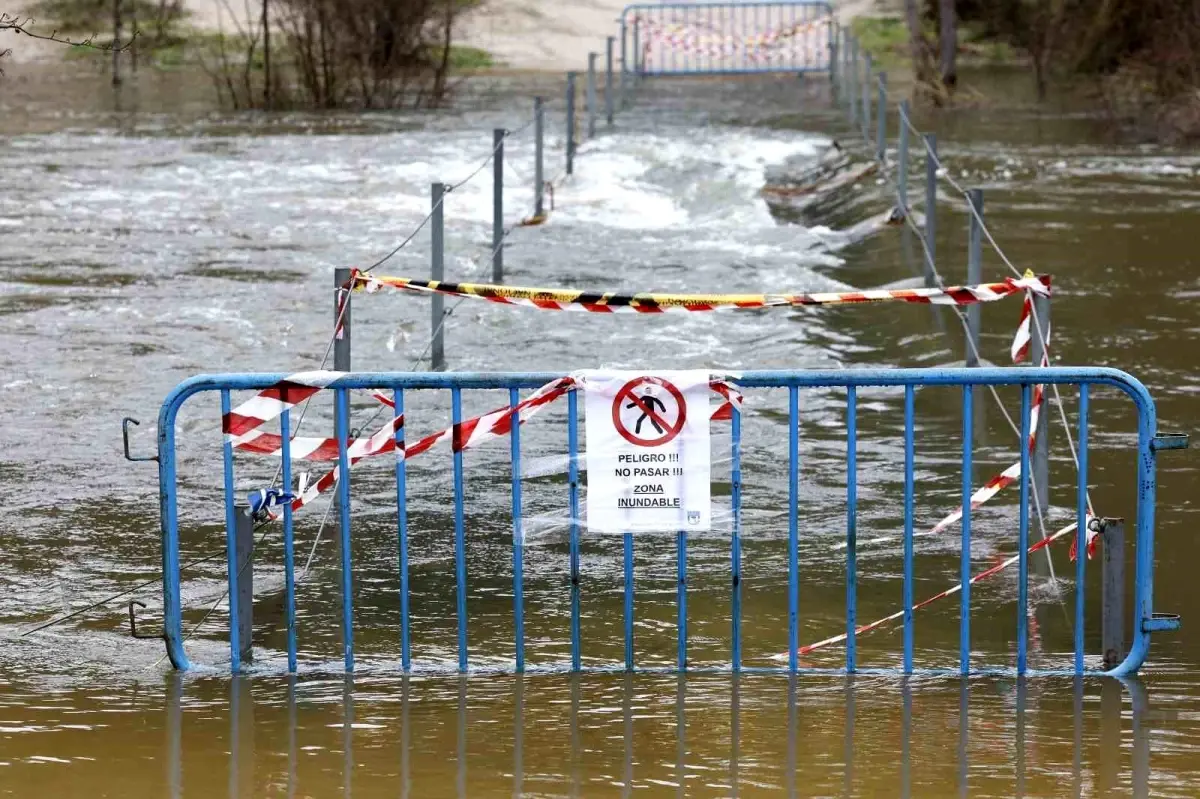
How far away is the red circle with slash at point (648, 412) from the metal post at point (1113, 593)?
4.99 ft

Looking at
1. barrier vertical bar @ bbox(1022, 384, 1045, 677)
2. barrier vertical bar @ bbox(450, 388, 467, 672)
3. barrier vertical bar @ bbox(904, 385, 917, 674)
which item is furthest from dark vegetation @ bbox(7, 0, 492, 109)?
barrier vertical bar @ bbox(1022, 384, 1045, 677)

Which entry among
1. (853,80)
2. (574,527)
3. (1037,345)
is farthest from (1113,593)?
(853,80)

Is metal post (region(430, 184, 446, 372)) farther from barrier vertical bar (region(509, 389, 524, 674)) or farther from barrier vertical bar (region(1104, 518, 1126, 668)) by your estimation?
barrier vertical bar (region(1104, 518, 1126, 668))

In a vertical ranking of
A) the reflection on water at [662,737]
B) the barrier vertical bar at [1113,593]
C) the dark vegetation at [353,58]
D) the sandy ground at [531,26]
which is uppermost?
the sandy ground at [531,26]

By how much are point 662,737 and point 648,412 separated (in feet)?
3.74

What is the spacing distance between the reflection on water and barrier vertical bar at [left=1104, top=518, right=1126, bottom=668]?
0.16 meters

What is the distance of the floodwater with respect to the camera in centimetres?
549

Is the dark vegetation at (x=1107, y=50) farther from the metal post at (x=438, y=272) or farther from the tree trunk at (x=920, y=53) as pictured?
the metal post at (x=438, y=272)

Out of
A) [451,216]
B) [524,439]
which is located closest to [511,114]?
[451,216]

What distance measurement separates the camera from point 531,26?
4888cm

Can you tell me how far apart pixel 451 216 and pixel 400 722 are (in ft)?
50.0

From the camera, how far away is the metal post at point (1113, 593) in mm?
6297

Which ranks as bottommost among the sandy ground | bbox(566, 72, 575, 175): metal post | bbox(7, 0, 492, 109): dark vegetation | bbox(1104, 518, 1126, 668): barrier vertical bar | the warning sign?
bbox(1104, 518, 1126, 668): barrier vertical bar

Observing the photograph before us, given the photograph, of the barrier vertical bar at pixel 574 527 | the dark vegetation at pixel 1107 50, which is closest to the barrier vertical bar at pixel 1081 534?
the barrier vertical bar at pixel 574 527
